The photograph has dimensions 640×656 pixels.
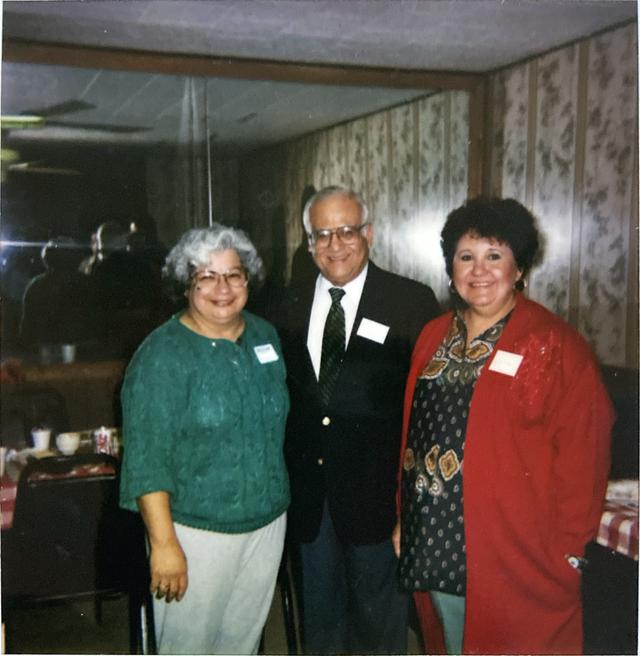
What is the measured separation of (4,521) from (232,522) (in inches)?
30.4

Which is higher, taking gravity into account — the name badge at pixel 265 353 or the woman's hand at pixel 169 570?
the name badge at pixel 265 353

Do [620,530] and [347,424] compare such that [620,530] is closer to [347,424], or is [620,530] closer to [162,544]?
[347,424]

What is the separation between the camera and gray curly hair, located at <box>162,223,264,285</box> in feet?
A: 5.58

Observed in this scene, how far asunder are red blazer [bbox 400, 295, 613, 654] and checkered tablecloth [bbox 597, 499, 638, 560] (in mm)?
104

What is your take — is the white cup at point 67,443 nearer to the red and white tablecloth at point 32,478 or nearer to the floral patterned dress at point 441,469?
the red and white tablecloth at point 32,478

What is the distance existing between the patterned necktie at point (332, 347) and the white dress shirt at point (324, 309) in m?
0.01

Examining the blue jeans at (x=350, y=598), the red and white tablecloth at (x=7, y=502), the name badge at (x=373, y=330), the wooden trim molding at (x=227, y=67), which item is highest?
the wooden trim molding at (x=227, y=67)

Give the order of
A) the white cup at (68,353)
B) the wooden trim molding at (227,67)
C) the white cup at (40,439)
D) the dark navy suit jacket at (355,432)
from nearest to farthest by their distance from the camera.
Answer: the dark navy suit jacket at (355,432)
the white cup at (40,439)
the wooden trim molding at (227,67)
the white cup at (68,353)

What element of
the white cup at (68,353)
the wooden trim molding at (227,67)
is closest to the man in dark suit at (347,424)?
the wooden trim molding at (227,67)

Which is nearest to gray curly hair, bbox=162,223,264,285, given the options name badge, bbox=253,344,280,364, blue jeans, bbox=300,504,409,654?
name badge, bbox=253,344,280,364

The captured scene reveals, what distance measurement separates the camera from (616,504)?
5.73ft

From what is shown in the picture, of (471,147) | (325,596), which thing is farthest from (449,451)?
(471,147)

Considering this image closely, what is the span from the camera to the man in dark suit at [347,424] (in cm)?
181

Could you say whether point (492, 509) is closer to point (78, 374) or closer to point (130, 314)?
point (78, 374)
